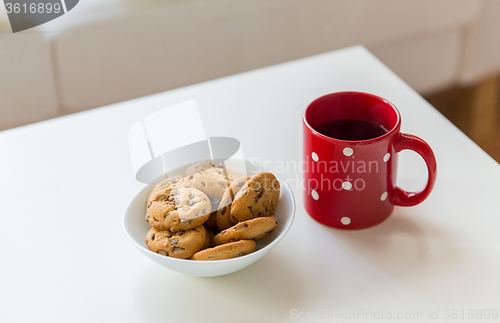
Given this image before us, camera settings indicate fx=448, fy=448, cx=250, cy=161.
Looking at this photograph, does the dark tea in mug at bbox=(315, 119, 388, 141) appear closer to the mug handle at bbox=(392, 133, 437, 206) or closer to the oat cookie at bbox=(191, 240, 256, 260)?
the mug handle at bbox=(392, 133, 437, 206)

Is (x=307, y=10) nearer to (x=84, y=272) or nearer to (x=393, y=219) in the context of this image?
(x=393, y=219)

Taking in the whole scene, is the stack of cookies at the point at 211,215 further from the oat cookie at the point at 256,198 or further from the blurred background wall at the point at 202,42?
the blurred background wall at the point at 202,42

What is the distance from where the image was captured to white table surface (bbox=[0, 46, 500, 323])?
1.41ft

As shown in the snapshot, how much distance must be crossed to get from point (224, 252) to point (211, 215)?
0.05 m

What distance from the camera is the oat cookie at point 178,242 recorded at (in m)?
0.40

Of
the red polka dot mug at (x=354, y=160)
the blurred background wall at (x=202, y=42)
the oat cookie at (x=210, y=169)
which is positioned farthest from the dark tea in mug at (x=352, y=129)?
the blurred background wall at (x=202, y=42)

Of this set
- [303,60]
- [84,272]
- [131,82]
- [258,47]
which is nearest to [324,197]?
[84,272]

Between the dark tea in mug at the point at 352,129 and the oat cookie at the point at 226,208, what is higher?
the dark tea in mug at the point at 352,129

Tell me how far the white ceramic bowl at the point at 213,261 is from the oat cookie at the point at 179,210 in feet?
0.06

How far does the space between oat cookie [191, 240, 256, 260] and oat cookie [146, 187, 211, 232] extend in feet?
0.10

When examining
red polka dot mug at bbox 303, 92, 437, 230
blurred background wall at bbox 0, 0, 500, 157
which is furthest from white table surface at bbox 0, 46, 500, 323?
blurred background wall at bbox 0, 0, 500, 157

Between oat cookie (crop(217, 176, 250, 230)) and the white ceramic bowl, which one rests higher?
oat cookie (crop(217, 176, 250, 230))

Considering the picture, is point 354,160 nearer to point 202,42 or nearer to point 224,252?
point 224,252

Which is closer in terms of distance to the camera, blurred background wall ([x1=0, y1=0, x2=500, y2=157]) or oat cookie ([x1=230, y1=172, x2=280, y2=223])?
oat cookie ([x1=230, y1=172, x2=280, y2=223])
